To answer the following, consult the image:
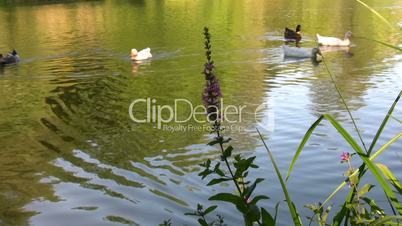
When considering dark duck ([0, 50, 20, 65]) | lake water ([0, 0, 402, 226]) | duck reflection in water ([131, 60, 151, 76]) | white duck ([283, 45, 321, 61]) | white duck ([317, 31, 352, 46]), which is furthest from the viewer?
white duck ([317, 31, 352, 46])

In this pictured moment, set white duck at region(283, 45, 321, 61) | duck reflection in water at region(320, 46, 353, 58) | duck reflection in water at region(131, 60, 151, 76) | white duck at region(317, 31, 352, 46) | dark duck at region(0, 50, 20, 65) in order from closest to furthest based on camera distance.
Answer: duck reflection in water at region(131, 60, 151, 76), white duck at region(283, 45, 321, 61), dark duck at region(0, 50, 20, 65), duck reflection in water at region(320, 46, 353, 58), white duck at region(317, 31, 352, 46)

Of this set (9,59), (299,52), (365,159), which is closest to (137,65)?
(9,59)

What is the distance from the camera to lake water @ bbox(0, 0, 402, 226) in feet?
23.6

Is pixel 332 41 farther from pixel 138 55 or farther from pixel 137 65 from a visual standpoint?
pixel 137 65

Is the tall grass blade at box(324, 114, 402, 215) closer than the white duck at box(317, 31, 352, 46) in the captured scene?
Yes

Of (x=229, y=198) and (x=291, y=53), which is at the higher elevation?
(x=229, y=198)

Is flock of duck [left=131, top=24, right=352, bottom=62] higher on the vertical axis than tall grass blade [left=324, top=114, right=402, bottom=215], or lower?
lower

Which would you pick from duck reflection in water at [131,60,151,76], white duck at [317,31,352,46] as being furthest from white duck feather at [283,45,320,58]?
duck reflection in water at [131,60,151,76]

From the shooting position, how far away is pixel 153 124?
37.7ft

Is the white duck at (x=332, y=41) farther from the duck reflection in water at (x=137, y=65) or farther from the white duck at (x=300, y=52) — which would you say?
the duck reflection in water at (x=137, y=65)

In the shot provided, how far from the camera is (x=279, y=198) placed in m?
6.97

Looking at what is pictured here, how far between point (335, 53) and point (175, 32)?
11.0 m

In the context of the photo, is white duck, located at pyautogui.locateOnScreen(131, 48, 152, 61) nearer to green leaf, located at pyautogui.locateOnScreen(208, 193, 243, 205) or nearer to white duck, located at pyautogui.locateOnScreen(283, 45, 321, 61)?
white duck, located at pyautogui.locateOnScreen(283, 45, 321, 61)

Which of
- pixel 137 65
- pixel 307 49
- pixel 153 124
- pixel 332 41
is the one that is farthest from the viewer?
pixel 332 41
